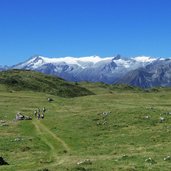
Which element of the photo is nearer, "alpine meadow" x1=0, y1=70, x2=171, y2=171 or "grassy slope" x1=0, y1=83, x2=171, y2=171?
"alpine meadow" x1=0, y1=70, x2=171, y2=171

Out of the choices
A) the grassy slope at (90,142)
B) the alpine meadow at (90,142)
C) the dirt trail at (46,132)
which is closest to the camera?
the alpine meadow at (90,142)

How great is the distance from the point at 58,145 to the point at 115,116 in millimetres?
28293

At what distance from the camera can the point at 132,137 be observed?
62.1 metres

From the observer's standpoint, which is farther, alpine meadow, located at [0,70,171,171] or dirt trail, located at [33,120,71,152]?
dirt trail, located at [33,120,71,152]

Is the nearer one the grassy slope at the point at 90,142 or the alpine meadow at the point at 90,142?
the alpine meadow at the point at 90,142

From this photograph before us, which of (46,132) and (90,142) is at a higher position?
(46,132)

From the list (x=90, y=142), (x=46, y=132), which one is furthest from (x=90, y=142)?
(x=46, y=132)

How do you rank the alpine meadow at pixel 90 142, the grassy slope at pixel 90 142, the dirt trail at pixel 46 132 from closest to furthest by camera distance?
the alpine meadow at pixel 90 142
the grassy slope at pixel 90 142
the dirt trail at pixel 46 132

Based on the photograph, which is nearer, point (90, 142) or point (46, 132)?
point (90, 142)

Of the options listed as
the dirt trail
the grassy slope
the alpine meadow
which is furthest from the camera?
the dirt trail

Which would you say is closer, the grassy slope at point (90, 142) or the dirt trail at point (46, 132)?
the grassy slope at point (90, 142)

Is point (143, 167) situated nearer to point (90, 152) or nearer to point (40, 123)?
point (90, 152)

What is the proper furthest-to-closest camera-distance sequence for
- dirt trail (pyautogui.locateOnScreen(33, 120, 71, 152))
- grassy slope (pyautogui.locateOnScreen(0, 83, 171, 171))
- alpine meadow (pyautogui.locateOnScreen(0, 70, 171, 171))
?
dirt trail (pyautogui.locateOnScreen(33, 120, 71, 152))
grassy slope (pyautogui.locateOnScreen(0, 83, 171, 171))
alpine meadow (pyautogui.locateOnScreen(0, 70, 171, 171))

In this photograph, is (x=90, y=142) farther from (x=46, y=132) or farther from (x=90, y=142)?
(x=46, y=132)
